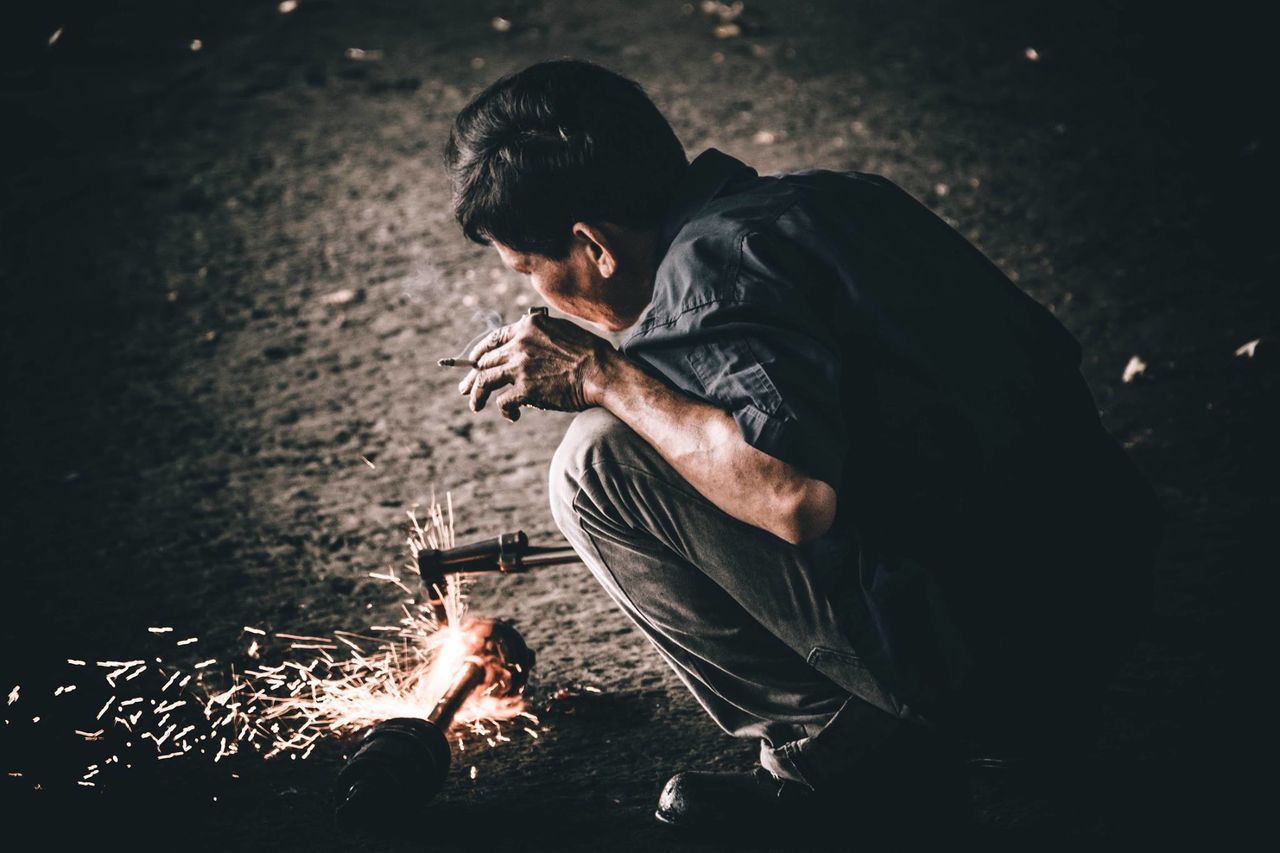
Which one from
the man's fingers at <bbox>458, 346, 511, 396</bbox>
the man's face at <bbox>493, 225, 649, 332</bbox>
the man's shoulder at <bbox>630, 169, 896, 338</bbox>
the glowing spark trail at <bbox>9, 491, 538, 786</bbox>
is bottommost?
the glowing spark trail at <bbox>9, 491, 538, 786</bbox>

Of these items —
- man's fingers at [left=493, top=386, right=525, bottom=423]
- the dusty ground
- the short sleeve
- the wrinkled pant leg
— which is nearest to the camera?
the short sleeve

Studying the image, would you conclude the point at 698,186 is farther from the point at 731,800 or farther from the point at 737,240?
the point at 731,800

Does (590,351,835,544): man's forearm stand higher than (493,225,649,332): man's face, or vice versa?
(493,225,649,332): man's face

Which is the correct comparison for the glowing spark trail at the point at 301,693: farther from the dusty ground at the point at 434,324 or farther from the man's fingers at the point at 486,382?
the man's fingers at the point at 486,382

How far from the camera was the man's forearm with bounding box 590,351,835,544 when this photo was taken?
68.8 inches

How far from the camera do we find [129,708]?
2.62 meters

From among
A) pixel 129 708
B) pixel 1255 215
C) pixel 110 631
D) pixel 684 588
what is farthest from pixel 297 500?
pixel 1255 215

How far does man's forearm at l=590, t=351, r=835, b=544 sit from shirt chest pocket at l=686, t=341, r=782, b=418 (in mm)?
48

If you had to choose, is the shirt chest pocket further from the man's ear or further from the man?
the man's ear

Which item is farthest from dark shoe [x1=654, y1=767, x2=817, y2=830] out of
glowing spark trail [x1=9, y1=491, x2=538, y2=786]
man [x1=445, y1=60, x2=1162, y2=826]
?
glowing spark trail [x1=9, y1=491, x2=538, y2=786]

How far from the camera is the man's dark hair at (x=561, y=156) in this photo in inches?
79.7

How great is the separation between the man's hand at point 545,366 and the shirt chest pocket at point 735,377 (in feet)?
0.73

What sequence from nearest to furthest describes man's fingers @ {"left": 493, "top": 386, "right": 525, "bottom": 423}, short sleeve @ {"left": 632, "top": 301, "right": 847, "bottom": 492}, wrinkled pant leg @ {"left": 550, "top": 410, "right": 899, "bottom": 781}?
short sleeve @ {"left": 632, "top": 301, "right": 847, "bottom": 492}
wrinkled pant leg @ {"left": 550, "top": 410, "right": 899, "bottom": 781}
man's fingers @ {"left": 493, "top": 386, "right": 525, "bottom": 423}

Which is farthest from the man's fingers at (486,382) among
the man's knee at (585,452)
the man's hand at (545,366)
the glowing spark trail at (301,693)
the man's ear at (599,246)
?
the glowing spark trail at (301,693)
